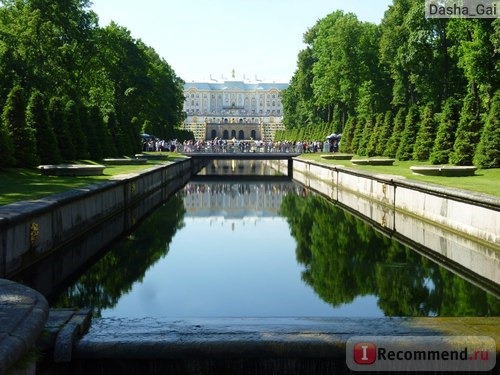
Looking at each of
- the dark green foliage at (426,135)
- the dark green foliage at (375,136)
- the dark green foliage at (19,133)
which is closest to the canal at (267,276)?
the dark green foliage at (19,133)

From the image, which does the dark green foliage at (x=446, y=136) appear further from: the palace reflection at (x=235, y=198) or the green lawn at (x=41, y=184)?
the palace reflection at (x=235, y=198)


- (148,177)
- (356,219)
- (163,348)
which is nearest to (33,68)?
(148,177)

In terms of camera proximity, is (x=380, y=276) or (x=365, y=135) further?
(x=365, y=135)

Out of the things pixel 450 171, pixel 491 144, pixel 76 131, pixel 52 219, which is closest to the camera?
pixel 52 219

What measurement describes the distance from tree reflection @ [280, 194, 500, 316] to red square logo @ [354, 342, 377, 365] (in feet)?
13.5

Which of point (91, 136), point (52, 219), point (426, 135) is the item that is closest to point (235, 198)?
point (91, 136)

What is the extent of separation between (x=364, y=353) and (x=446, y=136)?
96.3ft

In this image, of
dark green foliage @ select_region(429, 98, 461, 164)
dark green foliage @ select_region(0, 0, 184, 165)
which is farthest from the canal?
dark green foliage @ select_region(429, 98, 461, 164)

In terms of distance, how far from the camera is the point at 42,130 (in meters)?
30.5

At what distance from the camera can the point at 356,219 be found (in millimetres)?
24297

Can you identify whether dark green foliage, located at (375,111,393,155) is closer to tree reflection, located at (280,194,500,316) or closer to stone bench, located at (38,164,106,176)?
stone bench, located at (38,164,106,176)

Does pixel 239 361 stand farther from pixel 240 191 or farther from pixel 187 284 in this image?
pixel 240 191

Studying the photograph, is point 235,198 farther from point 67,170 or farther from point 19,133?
point 19,133

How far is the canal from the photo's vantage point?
1168 centimetres
